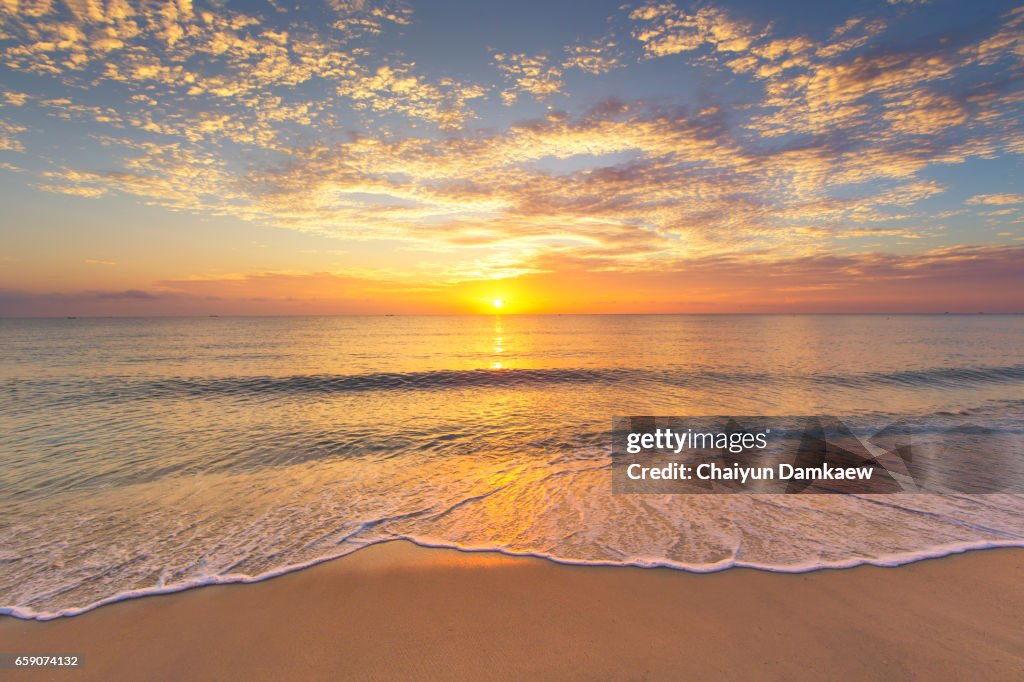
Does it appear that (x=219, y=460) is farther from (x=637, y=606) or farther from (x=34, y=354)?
(x=34, y=354)

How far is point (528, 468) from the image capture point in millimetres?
11992

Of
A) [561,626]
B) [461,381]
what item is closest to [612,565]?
[561,626]

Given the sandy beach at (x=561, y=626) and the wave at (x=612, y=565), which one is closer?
the sandy beach at (x=561, y=626)

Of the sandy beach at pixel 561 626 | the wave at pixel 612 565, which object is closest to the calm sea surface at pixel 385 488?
the wave at pixel 612 565

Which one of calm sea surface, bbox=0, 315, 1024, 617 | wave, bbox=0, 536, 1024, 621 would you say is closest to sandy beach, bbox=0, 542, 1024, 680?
wave, bbox=0, 536, 1024, 621

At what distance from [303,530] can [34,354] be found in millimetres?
61334

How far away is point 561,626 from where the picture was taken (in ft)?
17.2

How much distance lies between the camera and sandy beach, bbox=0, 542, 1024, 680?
4.61 m

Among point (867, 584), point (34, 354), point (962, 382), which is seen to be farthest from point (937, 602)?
point (34, 354)

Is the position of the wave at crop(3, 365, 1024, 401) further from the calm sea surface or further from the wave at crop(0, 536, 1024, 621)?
the wave at crop(0, 536, 1024, 621)

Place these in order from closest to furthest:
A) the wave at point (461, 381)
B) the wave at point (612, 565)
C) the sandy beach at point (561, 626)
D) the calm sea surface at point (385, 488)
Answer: the sandy beach at point (561, 626), the wave at point (612, 565), the calm sea surface at point (385, 488), the wave at point (461, 381)

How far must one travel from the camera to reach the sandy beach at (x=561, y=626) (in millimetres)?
4609

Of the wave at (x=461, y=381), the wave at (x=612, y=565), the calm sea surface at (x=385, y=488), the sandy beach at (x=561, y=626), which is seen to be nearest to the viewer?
the sandy beach at (x=561, y=626)

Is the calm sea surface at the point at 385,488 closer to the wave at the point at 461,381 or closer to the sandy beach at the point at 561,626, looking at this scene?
the wave at the point at 461,381
